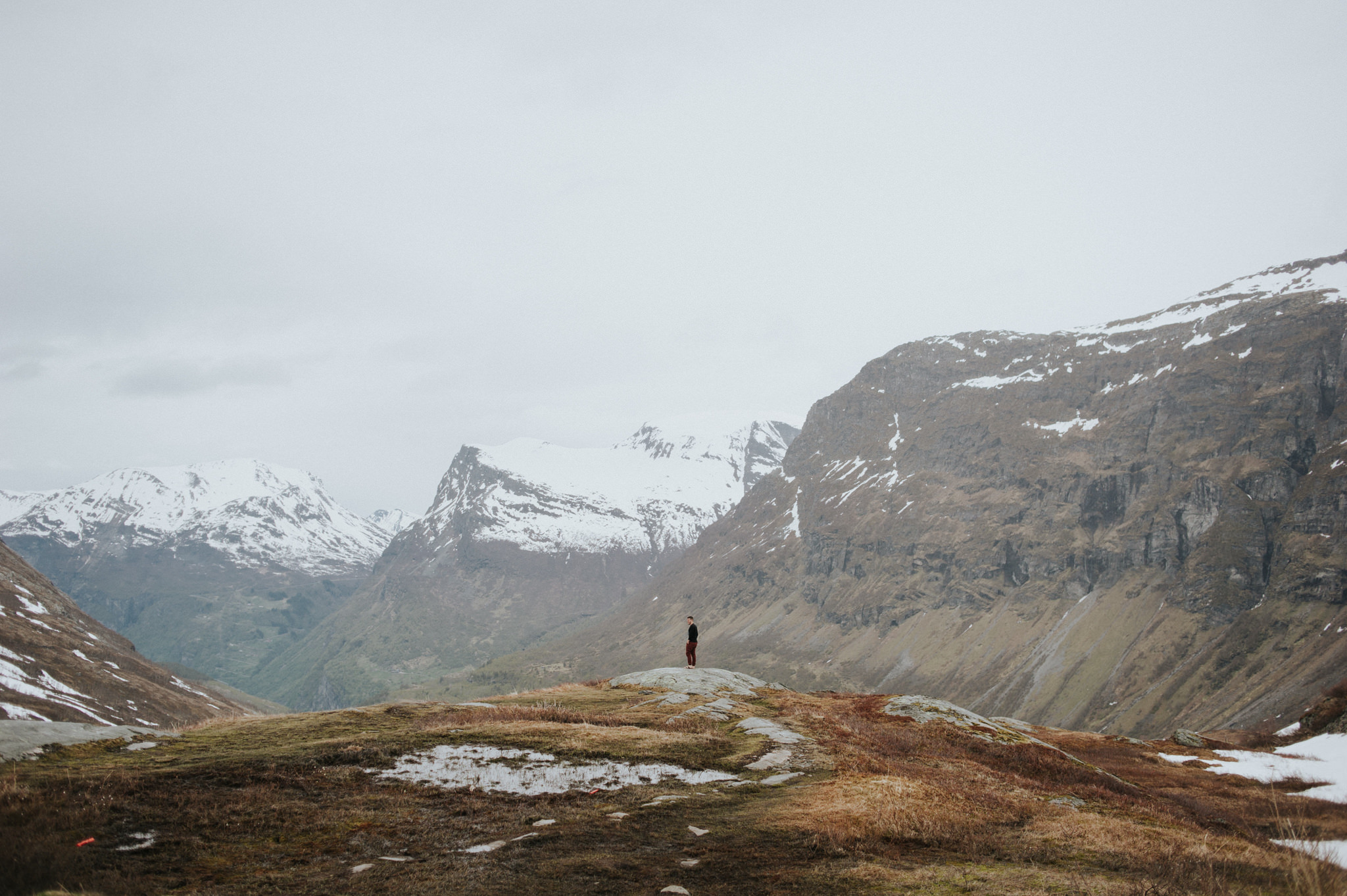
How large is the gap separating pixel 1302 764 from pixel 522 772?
43134 millimetres

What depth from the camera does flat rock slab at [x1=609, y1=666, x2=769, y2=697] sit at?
42719mm

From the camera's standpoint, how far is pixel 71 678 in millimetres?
147750

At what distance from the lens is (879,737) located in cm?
3061

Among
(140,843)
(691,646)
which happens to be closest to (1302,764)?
(691,646)

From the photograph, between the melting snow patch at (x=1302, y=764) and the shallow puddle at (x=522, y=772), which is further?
the melting snow patch at (x=1302, y=764)

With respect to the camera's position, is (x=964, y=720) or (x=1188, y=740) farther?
(x=1188, y=740)

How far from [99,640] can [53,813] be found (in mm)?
227096

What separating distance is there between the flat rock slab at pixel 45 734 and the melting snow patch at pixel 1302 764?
4302 cm

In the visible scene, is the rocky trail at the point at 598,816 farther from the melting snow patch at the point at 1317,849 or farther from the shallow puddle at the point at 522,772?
the melting snow patch at the point at 1317,849

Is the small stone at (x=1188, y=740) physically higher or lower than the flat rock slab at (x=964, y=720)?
lower

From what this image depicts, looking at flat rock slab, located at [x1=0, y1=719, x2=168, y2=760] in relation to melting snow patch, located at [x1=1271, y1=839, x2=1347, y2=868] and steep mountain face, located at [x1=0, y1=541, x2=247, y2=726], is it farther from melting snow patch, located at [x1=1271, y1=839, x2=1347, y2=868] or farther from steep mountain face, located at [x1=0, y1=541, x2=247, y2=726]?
steep mountain face, located at [x1=0, y1=541, x2=247, y2=726]

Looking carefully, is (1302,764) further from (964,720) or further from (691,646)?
(691,646)

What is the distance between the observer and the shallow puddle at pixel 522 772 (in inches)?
806

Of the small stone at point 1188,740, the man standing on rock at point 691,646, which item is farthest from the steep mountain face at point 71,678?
the small stone at point 1188,740
